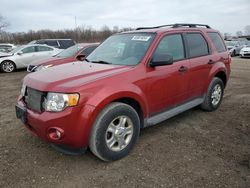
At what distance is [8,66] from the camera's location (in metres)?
13.8

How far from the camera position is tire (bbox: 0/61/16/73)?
1370cm

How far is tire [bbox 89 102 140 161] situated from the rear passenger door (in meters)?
1.61

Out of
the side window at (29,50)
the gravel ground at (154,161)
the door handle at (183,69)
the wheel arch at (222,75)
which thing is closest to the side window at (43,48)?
the side window at (29,50)

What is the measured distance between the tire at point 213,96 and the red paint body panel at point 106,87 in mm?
503

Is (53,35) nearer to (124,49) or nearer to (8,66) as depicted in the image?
(8,66)

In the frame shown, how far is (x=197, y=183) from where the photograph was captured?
10.1 feet

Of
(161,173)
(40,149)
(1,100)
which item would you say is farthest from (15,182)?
(1,100)

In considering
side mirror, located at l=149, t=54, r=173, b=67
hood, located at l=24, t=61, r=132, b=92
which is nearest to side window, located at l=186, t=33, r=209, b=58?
side mirror, located at l=149, t=54, r=173, b=67

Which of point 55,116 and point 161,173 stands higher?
point 55,116

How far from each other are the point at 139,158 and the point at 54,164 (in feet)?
3.84

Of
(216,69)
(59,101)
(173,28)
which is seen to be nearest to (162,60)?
(173,28)

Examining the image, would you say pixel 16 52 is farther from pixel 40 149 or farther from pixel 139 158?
pixel 139 158

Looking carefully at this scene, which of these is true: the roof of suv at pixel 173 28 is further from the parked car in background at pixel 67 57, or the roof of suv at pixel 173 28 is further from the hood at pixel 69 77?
the parked car in background at pixel 67 57

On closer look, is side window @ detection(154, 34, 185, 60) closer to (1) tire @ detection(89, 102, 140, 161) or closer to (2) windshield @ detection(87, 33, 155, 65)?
(2) windshield @ detection(87, 33, 155, 65)
